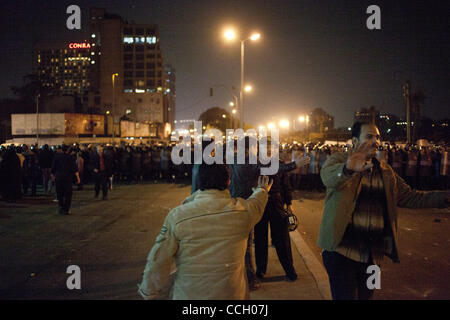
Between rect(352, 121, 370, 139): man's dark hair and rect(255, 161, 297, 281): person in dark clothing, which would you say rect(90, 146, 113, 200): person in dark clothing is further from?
rect(352, 121, 370, 139): man's dark hair

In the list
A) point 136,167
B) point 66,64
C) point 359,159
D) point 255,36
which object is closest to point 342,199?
point 359,159

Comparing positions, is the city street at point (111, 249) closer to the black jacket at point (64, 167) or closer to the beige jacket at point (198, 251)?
the black jacket at point (64, 167)

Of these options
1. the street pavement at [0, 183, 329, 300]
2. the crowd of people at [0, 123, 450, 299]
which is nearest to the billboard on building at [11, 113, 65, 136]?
the street pavement at [0, 183, 329, 300]

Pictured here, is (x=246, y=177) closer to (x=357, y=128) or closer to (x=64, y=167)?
(x=357, y=128)

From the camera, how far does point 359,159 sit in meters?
3.09

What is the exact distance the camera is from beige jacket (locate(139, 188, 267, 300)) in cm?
253

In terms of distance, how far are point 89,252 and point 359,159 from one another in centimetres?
579

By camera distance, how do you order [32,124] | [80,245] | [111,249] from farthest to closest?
1. [32,124]
2. [80,245]
3. [111,249]

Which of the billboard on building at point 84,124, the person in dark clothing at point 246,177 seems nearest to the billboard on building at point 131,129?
the billboard on building at point 84,124
